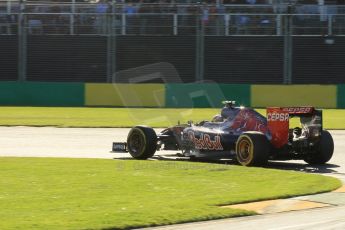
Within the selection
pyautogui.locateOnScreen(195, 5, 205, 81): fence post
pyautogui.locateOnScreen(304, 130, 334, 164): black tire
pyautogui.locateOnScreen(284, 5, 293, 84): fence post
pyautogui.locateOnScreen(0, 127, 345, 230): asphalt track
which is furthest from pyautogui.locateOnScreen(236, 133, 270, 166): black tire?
pyautogui.locateOnScreen(195, 5, 205, 81): fence post

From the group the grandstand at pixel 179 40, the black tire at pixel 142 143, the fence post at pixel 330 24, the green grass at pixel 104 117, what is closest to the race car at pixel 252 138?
the black tire at pixel 142 143

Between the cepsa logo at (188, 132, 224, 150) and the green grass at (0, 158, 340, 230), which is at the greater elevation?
the cepsa logo at (188, 132, 224, 150)

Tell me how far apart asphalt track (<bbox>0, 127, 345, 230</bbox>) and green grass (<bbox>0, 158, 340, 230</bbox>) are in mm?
460

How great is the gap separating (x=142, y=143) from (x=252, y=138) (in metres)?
2.71

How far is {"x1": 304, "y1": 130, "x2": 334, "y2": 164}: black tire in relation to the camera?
1502 cm

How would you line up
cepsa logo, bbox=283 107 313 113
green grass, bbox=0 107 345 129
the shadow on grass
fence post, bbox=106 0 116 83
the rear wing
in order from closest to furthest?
1. the shadow on grass
2. the rear wing
3. cepsa logo, bbox=283 107 313 113
4. green grass, bbox=0 107 345 129
5. fence post, bbox=106 0 116 83

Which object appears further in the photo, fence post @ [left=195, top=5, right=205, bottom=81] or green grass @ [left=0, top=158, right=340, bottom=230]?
fence post @ [left=195, top=5, right=205, bottom=81]

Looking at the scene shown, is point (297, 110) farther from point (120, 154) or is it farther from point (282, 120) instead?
point (120, 154)

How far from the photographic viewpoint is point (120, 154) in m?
17.3

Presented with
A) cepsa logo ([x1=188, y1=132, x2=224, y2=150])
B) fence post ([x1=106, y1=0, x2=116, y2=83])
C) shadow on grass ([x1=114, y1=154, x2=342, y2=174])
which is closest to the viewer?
shadow on grass ([x1=114, y1=154, x2=342, y2=174])

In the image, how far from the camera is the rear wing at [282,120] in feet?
48.3

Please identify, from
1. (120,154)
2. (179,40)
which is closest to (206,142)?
(120,154)

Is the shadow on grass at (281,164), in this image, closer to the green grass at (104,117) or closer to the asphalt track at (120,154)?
the asphalt track at (120,154)

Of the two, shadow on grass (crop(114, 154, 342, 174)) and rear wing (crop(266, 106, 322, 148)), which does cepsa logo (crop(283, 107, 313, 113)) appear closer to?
rear wing (crop(266, 106, 322, 148))
